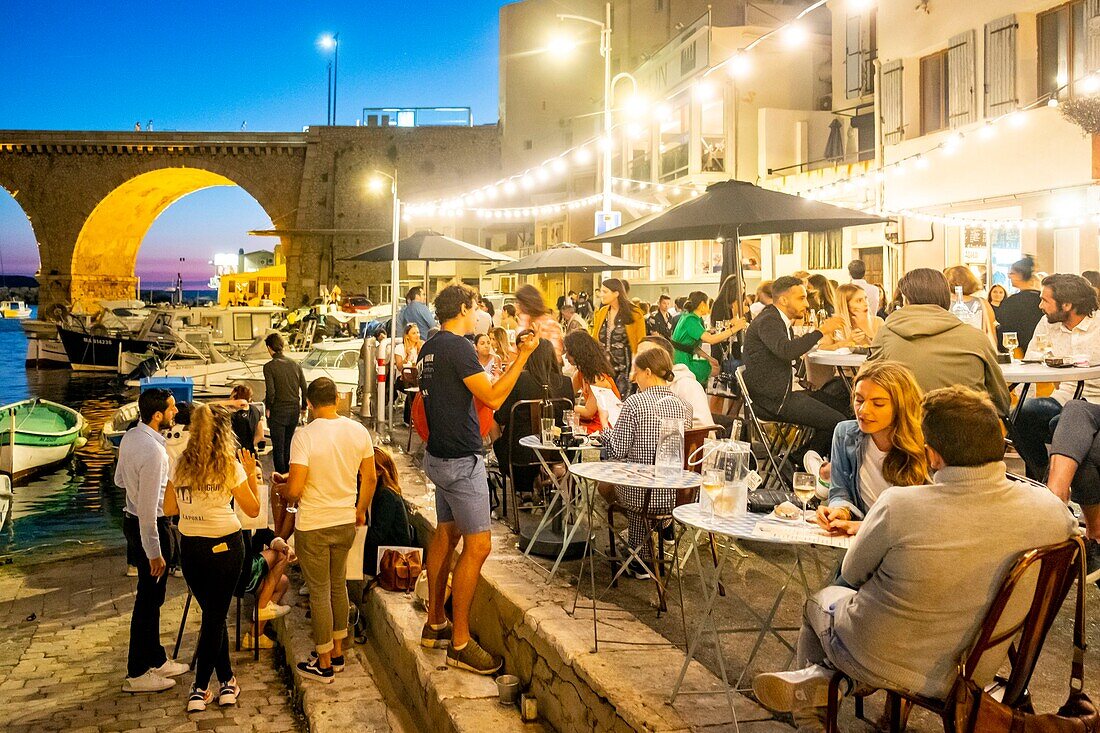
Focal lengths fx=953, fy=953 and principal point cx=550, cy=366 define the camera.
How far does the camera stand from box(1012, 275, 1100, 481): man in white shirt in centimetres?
542

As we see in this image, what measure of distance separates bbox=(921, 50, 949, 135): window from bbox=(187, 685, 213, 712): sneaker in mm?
13574

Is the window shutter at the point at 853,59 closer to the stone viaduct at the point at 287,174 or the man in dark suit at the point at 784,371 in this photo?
the man in dark suit at the point at 784,371

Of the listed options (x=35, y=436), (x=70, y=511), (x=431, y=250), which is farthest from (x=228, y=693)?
(x=35, y=436)

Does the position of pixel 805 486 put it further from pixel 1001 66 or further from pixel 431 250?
pixel 1001 66

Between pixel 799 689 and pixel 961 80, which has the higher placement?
pixel 961 80

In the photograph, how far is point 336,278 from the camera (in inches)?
1773

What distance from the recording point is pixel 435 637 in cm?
497

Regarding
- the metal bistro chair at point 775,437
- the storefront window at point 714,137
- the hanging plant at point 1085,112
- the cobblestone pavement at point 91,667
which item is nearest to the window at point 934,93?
the hanging plant at point 1085,112

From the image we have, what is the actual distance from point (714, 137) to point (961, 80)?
847 cm

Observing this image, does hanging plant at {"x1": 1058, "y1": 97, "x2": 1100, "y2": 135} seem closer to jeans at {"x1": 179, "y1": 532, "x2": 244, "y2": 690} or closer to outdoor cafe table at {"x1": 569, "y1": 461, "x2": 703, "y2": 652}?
outdoor cafe table at {"x1": 569, "y1": 461, "x2": 703, "y2": 652}

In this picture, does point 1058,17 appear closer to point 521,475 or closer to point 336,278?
point 521,475

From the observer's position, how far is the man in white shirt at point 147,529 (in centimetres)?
A: 573

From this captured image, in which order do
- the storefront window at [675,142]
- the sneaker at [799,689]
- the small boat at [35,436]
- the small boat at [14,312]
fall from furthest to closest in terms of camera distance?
the small boat at [14,312]
the storefront window at [675,142]
the small boat at [35,436]
the sneaker at [799,689]

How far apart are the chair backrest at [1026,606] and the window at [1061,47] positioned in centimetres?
1162
